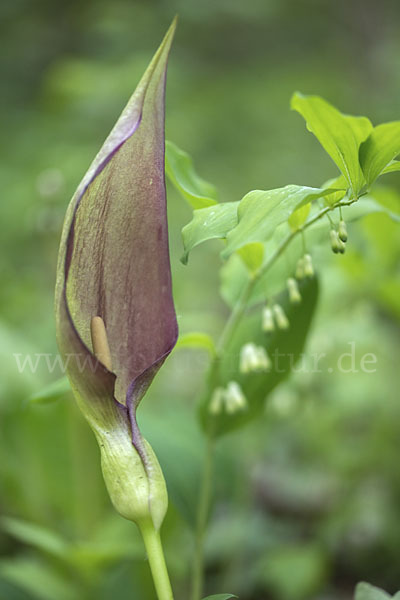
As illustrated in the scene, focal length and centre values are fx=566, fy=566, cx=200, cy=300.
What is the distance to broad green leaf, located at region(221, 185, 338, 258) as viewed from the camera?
0.45m

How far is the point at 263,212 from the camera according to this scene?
0.46 m

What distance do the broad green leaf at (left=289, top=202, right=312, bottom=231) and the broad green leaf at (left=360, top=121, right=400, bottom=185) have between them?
9cm

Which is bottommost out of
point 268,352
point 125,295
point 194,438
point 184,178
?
point 194,438

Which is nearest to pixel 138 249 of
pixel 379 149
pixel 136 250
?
pixel 136 250

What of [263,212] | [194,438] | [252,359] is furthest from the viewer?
[194,438]

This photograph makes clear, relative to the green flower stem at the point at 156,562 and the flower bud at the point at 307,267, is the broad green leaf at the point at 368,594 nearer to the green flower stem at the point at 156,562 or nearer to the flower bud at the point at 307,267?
the green flower stem at the point at 156,562

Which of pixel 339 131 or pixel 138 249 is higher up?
pixel 339 131

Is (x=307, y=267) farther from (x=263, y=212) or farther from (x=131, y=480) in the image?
(x=131, y=480)

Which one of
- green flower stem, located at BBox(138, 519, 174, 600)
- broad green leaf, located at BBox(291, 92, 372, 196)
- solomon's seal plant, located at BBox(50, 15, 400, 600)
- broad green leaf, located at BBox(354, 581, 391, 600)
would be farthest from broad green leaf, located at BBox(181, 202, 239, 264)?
broad green leaf, located at BBox(354, 581, 391, 600)

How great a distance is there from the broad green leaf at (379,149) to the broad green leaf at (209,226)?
0.13 m

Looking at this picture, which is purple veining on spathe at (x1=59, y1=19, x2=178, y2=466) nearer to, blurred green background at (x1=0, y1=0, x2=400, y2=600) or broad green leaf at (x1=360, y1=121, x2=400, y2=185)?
broad green leaf at (x1=360, y1=121, x2=400, y2=185)

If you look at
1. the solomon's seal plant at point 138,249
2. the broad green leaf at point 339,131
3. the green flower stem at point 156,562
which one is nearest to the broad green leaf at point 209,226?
the solomon's seal plant at point 138,249

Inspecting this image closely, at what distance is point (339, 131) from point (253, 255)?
191 millimetres

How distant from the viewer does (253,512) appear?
145 centimetres
